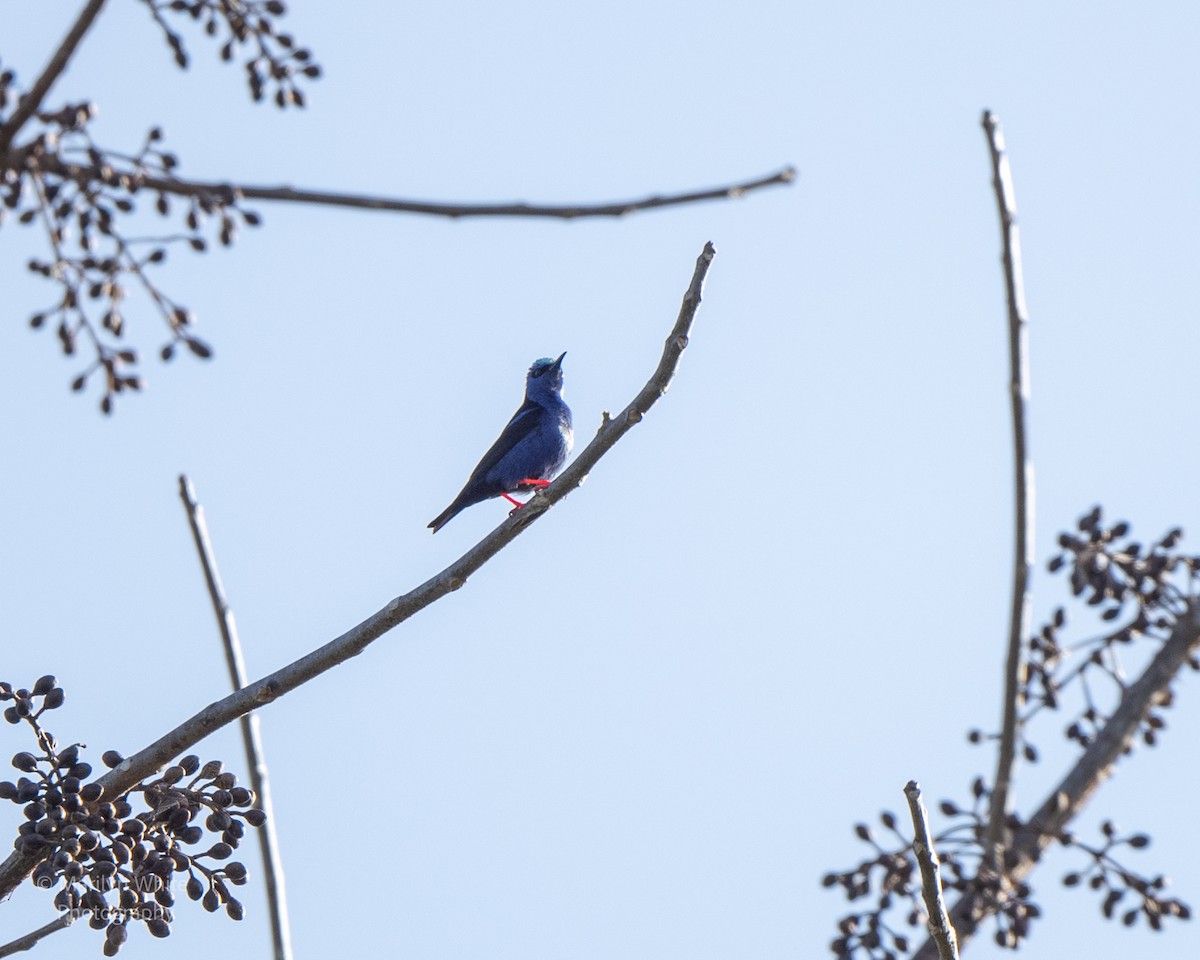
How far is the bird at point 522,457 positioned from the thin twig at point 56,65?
446 cm

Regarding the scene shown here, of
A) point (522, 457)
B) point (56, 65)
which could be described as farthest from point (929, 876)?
point (522, 457)

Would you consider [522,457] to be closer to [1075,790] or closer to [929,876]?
[1075,790]

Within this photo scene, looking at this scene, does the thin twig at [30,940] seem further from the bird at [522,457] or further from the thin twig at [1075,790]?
the bird at [522,457]

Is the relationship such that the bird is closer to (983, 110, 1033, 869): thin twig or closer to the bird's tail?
the bird's tail

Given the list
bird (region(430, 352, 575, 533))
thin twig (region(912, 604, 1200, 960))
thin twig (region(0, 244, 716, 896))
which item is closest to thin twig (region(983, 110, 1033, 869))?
thin twig (region(912, 604, 1200, 960))

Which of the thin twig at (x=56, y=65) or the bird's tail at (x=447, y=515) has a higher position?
the bird's tail at (x=447, y=515)

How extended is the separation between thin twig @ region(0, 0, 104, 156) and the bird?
446cm

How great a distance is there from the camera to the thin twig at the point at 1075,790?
482cm

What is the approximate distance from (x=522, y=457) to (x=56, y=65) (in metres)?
4.60

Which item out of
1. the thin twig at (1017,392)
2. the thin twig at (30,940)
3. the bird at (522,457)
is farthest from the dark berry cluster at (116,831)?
the bird at (522,457)

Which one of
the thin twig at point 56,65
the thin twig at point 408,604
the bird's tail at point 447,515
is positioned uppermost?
the bird's tail at point 447,515

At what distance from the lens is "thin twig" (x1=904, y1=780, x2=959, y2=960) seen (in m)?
3.27

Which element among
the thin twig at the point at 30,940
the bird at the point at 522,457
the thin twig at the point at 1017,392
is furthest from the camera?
the bird at the point at 522,457

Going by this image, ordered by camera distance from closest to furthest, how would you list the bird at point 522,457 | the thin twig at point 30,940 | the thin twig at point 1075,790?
the thin twig at point 30,940, the thin twig at point 1075,790, the bird at point 522,457
